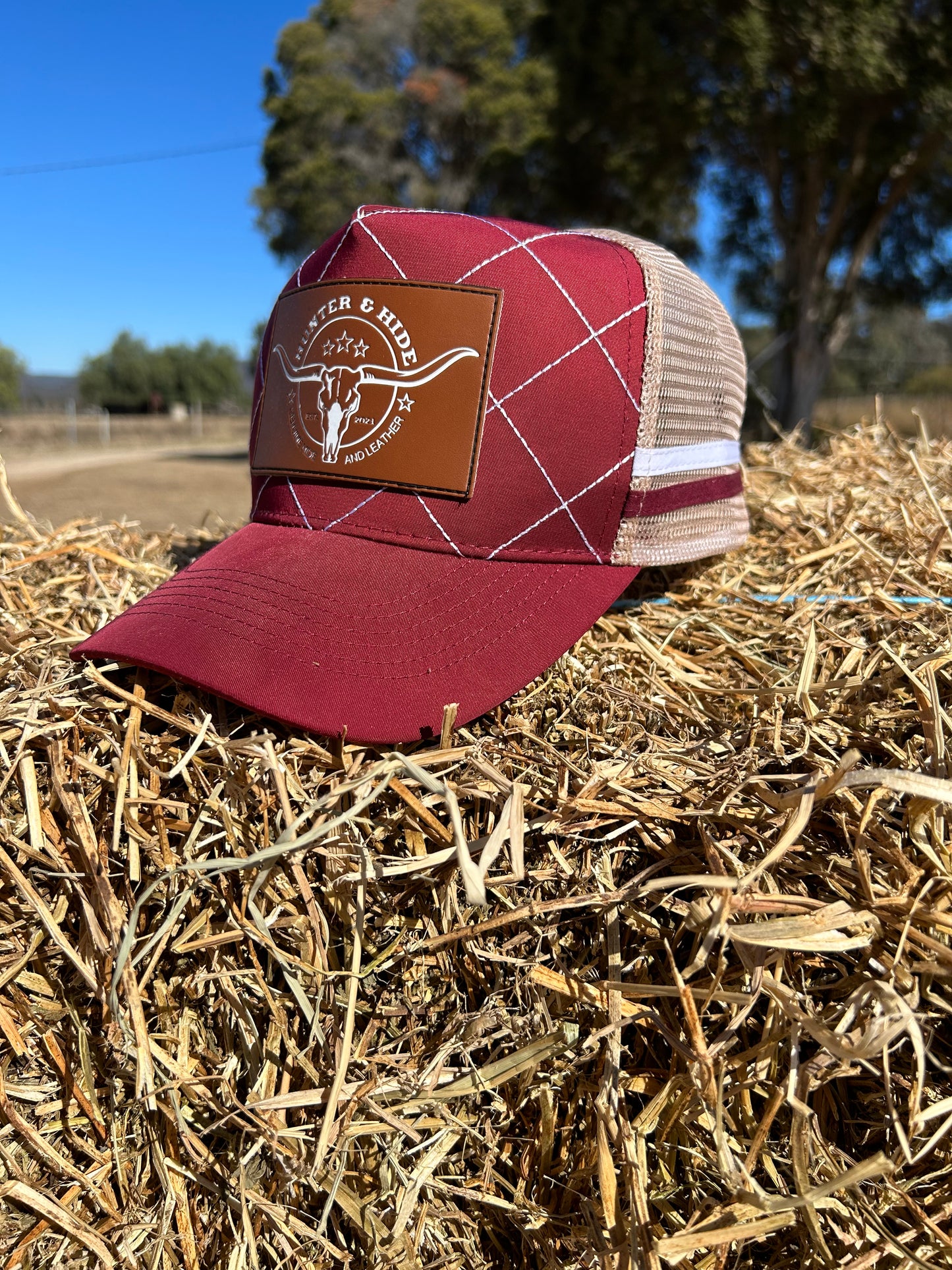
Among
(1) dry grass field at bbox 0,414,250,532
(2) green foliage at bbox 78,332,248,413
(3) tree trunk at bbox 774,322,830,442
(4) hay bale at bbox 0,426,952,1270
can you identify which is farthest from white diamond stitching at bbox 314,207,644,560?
(2) green foliage at bbox 78,332,248,413

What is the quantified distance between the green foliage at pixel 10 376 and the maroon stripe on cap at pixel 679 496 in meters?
46.3

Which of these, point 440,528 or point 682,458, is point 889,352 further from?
point 440,528

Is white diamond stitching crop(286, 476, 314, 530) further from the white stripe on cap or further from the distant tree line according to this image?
the distant tree line

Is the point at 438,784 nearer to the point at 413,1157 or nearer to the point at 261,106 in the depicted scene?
the point at 413,1157

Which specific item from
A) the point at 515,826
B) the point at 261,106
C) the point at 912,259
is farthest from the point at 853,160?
the point at 261,106

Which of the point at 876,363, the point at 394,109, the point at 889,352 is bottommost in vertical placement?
the point at 876,363

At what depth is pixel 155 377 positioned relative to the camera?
4428 centimetres

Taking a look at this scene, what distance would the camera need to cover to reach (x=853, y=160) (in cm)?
935

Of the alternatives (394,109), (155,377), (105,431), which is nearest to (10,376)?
(155,377)

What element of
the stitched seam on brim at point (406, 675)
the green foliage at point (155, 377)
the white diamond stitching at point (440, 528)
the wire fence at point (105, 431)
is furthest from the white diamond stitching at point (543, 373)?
the green foliage at point (155, 377)

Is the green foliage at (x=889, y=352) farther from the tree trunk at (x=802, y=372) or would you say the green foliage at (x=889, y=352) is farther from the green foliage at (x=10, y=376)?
the green foliage at (x=10, y=376)

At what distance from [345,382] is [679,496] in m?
0.47

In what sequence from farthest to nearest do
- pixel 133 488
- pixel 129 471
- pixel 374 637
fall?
pixel 129 471 < pixel 133 488 < pixel 374 637

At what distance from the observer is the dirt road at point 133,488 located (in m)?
5.64
